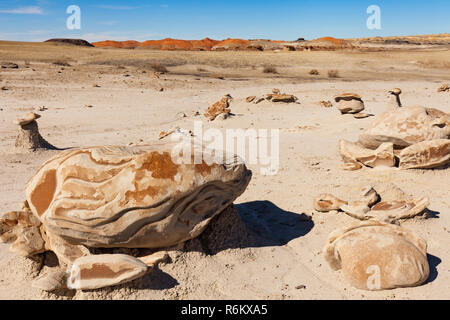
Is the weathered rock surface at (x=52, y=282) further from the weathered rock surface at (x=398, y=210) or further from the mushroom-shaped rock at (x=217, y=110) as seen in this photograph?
the mushroom-shaped rock at (x=217, y=110)

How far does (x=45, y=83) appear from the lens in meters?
16.0

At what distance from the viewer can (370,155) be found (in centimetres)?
605

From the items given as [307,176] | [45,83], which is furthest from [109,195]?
[45,83]

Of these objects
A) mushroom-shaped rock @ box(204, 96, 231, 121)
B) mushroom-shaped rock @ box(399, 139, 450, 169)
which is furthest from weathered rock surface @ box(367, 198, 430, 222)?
mushroom-shaped rock @ box(204, 96, 231, 121)

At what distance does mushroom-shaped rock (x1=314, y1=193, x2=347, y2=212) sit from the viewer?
473 centimetres

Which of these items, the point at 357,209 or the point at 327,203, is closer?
the point at 357,209

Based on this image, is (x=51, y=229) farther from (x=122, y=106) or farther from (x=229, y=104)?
(x=122, y=106)

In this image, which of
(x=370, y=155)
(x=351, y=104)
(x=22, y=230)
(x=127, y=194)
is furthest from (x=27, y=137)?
(x=351, y=104)

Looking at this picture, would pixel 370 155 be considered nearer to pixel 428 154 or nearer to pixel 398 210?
pixel 428 154

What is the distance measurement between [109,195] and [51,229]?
608 millimetres

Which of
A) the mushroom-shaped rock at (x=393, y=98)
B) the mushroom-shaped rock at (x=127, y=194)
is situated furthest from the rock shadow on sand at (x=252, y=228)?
the mushroom-shaped rock at (x=393, y=98)

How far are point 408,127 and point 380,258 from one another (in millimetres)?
3296

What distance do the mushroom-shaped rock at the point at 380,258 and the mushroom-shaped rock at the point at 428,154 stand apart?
225 cm

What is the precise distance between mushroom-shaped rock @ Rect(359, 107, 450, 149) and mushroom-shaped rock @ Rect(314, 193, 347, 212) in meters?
1.90
